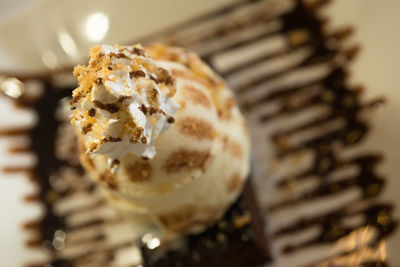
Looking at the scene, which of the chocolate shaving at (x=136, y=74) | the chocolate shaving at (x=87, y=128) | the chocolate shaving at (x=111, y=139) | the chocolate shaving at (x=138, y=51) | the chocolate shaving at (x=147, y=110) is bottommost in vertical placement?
the chocolate shaving at (x=111, y=139)

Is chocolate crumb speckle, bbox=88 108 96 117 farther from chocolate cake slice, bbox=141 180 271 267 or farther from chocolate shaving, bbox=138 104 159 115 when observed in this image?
chocolate cake slice, bbox=141 180 271 267

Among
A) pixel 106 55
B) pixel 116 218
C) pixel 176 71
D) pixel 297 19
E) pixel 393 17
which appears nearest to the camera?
pixel 106 55

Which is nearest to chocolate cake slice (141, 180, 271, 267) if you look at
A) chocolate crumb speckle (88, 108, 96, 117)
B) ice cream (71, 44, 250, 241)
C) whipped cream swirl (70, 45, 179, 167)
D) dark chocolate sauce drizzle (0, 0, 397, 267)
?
ice cream (71, 44, 250, 241)

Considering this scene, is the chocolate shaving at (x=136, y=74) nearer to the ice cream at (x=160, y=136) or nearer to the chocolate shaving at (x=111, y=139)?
the ice cream at (x=160, y=136)

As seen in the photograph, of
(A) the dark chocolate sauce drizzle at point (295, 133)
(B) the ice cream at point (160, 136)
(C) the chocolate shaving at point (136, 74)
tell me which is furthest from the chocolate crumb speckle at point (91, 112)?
(A) the dark chocolate sauce drizzle at point (295, 133)

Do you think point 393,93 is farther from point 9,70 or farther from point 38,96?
point 9,70

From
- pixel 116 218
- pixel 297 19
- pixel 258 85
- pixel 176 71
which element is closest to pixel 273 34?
pixel 297 19

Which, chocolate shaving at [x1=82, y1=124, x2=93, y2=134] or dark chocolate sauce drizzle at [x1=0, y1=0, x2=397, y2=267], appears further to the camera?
dark chocolate sauce drizzle at [x1=0, y1=0, x2=397, y2=267]
